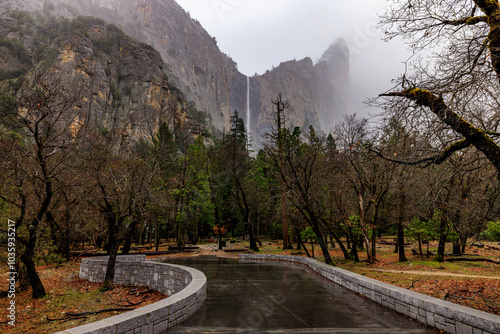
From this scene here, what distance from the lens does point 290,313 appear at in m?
6.10

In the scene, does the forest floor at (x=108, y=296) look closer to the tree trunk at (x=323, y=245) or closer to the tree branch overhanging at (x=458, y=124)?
the tree trunk at (x=323, y=245)

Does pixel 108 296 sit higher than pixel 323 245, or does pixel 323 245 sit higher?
pixel 323 245

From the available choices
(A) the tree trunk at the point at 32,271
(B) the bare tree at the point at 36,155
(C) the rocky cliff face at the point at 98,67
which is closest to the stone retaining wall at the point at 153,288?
(A) the tree trunk at the point at 32,271

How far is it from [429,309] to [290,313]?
287 cm

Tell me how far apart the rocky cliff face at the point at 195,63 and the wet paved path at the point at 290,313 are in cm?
10398

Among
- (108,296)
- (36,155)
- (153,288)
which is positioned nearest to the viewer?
(36,155)

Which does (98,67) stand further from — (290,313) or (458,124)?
(458,124)

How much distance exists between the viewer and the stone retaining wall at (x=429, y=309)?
13.8 ft

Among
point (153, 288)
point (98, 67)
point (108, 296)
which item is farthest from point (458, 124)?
point (98, 67)

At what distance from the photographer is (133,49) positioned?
75.6 m

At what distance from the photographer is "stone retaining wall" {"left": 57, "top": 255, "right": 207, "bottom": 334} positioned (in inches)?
160

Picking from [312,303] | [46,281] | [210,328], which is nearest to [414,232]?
[312,303]

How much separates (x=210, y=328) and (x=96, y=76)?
7298cm

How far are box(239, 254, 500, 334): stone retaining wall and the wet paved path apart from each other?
0.21 metres
